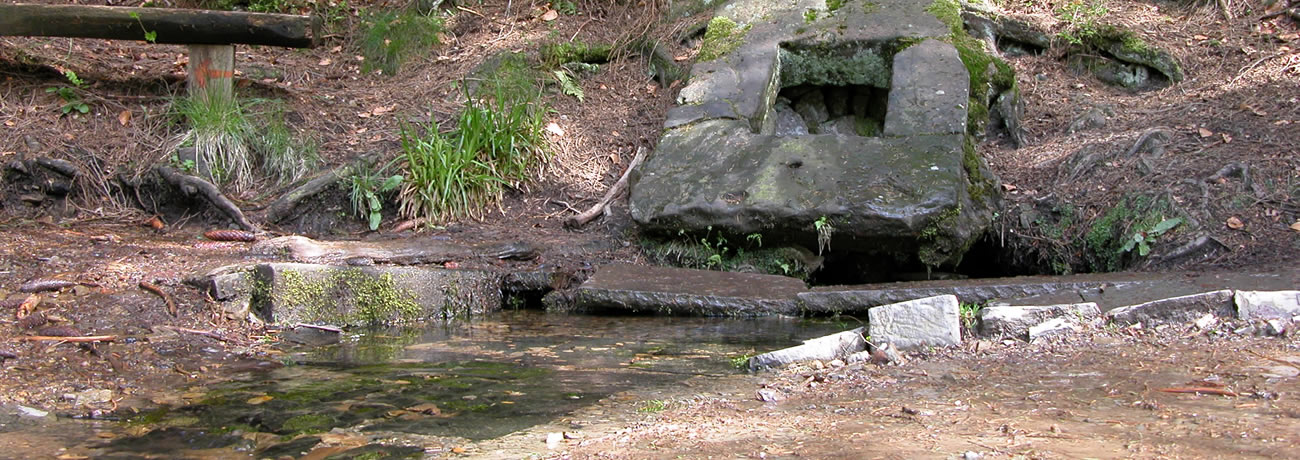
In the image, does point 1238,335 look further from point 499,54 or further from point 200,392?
point 499,54

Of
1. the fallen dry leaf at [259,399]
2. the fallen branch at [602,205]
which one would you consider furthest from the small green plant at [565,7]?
the fallen dry leaf at [259,399]

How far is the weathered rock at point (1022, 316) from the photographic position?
3.87 meters

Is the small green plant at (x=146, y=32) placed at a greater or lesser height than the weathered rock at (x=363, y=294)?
greater

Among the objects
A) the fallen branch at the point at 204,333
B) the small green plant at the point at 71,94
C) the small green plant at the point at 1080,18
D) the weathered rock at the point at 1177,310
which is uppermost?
the small green plant at the point at 1080,18

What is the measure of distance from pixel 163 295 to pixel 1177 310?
157 inches

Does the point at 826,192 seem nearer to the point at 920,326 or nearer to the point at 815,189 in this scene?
the point at 815,189

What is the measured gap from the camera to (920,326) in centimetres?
379

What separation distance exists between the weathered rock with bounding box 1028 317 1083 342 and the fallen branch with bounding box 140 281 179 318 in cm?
335

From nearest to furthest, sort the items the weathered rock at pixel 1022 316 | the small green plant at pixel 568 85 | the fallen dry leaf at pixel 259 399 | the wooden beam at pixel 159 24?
1. the fallen dry leaf at pixel 259 399
2. the weathered rock at pixel 1022 316
3. the wooden beam at pixel 159 24
4. the small green plant at pixel 568 85

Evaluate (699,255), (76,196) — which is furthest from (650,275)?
(76,196)

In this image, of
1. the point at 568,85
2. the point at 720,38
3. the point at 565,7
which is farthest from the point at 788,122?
the point at 565,7

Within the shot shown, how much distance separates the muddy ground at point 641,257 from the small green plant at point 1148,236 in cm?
7

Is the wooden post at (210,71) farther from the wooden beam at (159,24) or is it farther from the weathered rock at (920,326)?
the weathered rock at (920,326)

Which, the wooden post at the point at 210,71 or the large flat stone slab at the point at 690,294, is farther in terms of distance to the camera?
the wooden post at the point at 210,71
